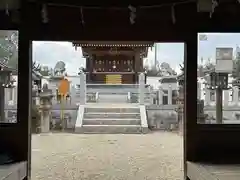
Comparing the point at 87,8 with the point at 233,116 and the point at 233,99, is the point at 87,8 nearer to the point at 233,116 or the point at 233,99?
the point at 233,116

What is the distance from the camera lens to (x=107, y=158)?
21.1 ft

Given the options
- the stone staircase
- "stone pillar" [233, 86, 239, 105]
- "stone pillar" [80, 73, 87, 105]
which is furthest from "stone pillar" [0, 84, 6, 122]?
the stone staircase

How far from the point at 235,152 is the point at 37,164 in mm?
3437

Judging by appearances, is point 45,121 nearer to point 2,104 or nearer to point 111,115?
point 111,115

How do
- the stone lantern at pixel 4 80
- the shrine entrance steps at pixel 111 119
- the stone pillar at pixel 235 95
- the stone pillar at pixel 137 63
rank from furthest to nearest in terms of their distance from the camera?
the stone pillar at pixel 137 63, the shrine entrance steps at pixel 111 119, the stone pillar at pixel 235 95, the stone lantern at pixel 4 80

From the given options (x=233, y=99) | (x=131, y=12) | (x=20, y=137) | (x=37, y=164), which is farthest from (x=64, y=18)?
(x=37, y=164)

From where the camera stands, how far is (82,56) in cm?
1554

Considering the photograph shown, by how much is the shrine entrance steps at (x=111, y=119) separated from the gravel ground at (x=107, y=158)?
4.21ft

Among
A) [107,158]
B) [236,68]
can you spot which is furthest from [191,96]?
[107,158]

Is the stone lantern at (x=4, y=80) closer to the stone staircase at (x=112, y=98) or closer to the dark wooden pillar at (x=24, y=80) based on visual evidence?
the dark wooden pillar at (x=24, y=80)

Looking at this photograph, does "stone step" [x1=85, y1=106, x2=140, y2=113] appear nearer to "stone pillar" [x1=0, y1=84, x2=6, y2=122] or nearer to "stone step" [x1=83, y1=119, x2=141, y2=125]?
"stone step" [x1=83, y1=119, x2=141, y2=125]

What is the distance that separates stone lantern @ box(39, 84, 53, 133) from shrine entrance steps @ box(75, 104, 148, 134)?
87 centimetres

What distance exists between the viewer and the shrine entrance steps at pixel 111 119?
10.9 m

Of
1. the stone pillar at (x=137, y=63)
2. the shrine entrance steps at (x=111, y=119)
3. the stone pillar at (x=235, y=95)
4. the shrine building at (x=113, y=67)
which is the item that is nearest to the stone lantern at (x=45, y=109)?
the shrine entrance steps at (x=111, y=119)
